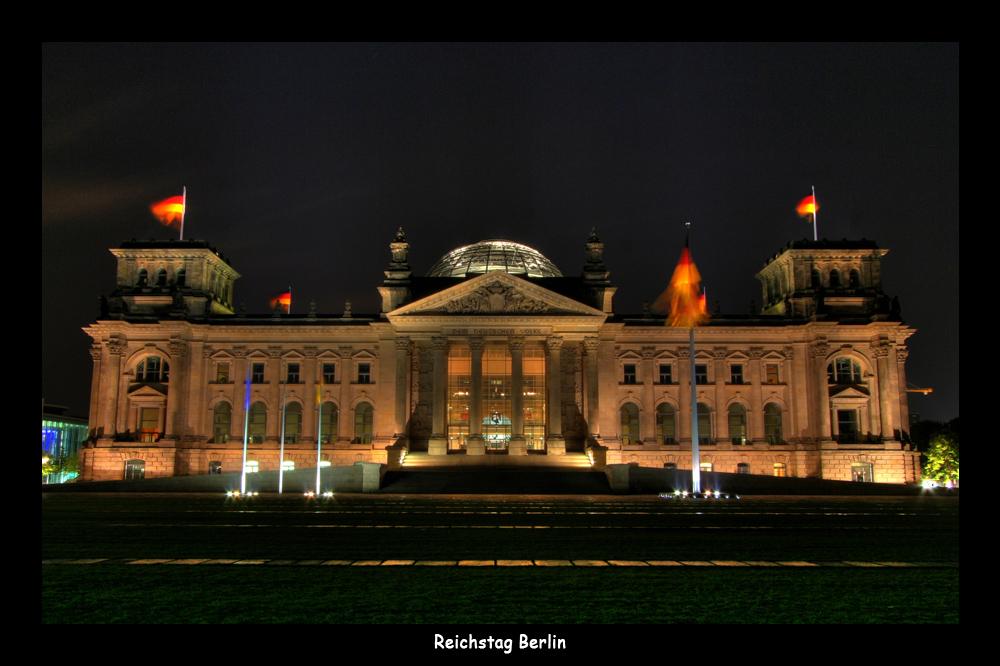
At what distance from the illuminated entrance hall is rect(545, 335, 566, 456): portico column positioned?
2556 mm

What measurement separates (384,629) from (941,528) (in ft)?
69.9

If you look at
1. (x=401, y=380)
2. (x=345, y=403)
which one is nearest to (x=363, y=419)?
(x=345, y=403)

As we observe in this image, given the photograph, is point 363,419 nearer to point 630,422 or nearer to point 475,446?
point 475,446

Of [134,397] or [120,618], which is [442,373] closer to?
[134,397]

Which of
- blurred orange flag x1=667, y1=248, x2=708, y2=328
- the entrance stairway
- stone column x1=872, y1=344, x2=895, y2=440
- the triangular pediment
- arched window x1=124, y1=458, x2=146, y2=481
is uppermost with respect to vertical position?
the triangular pediment

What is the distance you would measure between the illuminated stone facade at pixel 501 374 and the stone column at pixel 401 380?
20 centimetres

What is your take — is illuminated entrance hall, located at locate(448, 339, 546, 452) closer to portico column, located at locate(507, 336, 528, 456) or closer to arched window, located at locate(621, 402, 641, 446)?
portico column, located at locate(507, 336, 528, 456)

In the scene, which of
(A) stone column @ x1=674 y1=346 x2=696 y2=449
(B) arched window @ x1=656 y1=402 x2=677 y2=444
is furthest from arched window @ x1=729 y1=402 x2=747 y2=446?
(B) arched window @ x1=656 y1=402 x2=677 y2=444

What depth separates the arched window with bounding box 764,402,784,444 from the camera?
74.4 metres

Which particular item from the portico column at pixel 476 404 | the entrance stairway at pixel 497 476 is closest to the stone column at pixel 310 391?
the entrance stairway at pixel 497 476

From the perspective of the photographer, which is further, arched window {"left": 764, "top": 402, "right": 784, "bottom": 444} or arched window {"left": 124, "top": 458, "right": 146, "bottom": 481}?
arched window {"left": 764, "top": 402, "right": 784, "bottom": 444}

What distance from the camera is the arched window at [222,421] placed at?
2918 inches

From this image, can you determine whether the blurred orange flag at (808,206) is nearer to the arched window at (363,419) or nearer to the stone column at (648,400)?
the stone column at (648,400)

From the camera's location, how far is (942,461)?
79.2 m
